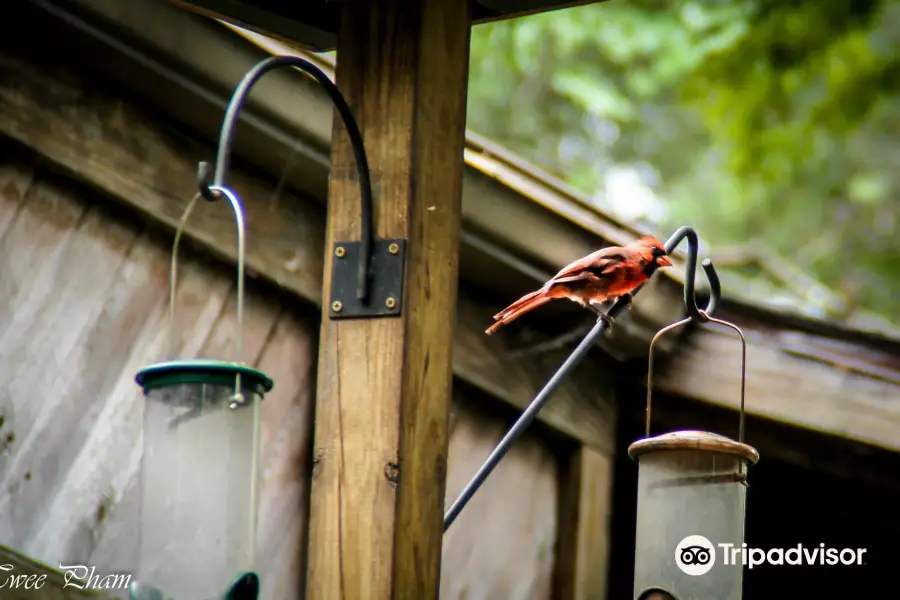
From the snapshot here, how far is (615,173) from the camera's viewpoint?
10.2 meters

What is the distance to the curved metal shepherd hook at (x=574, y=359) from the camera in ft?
8.33

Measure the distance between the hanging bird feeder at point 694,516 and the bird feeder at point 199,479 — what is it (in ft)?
3.58

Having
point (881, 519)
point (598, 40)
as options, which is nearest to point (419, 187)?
point (881, 519)

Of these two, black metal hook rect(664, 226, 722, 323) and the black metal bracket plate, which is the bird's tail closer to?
black metal hook rect(664, 226, 722, 323)

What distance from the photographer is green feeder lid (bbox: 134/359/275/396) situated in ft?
6.80

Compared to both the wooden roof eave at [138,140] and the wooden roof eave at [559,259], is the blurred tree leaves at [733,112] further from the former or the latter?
the wooden roof eave at [138,140]

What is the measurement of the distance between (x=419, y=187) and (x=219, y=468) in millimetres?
634

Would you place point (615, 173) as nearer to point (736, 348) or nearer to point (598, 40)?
point (598, 40)

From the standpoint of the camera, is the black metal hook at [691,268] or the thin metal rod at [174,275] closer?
the thin metal rod at [174,275]

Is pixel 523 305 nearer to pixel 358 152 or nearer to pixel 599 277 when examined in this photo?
pixel 599 277

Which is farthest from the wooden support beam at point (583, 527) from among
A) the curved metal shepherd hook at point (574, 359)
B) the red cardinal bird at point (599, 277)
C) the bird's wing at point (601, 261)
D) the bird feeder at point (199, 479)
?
the bird feeder at point (199, 479)
